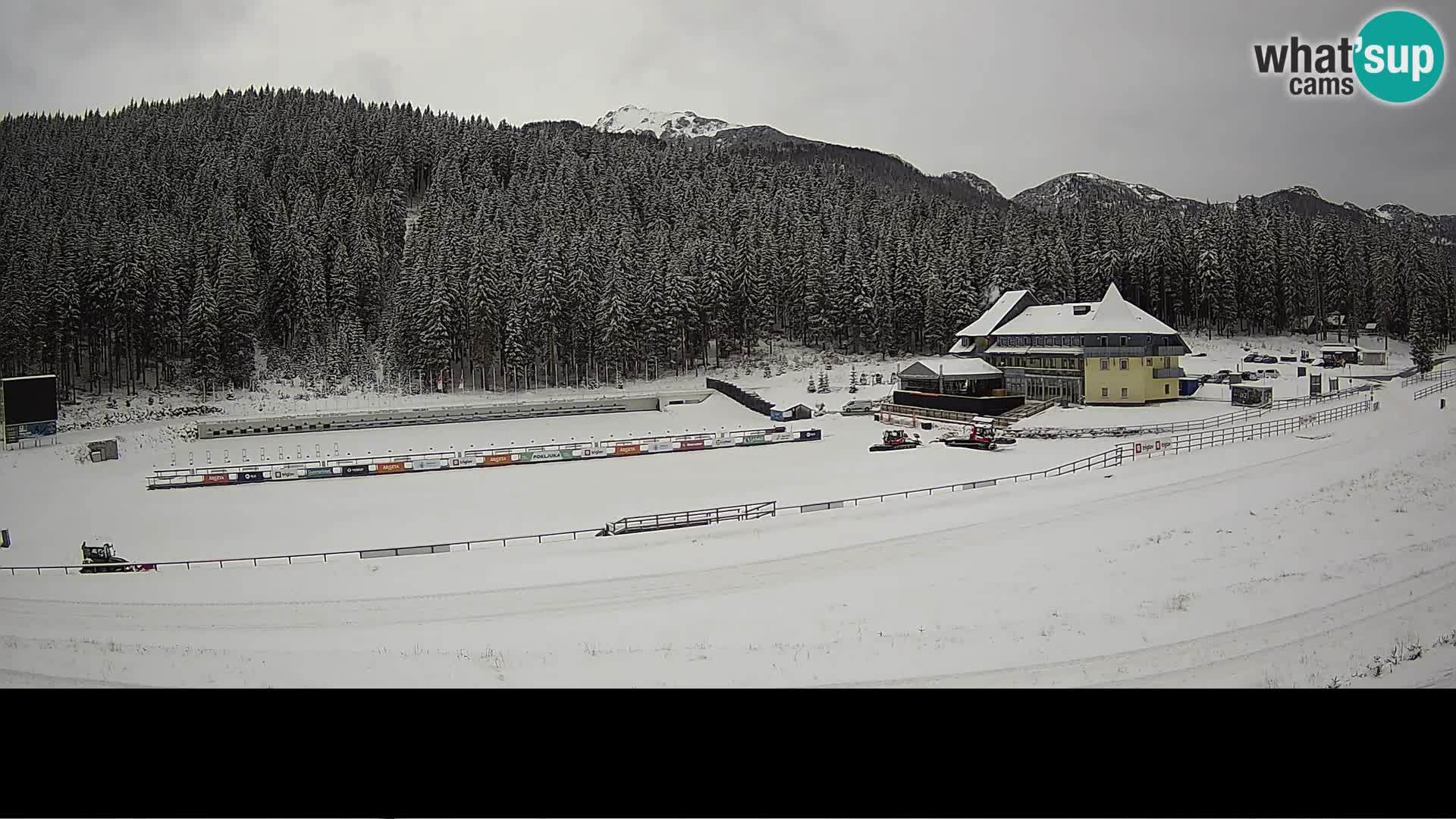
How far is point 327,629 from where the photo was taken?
5.05m

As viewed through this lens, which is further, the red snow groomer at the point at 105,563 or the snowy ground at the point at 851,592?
the red snow groomer at the point at 105,563

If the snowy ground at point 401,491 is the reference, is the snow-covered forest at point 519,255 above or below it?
above

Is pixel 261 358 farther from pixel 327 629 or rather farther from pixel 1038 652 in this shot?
pixel 1038 652

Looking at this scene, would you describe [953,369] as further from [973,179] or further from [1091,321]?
[973,179]

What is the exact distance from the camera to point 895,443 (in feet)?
57.9

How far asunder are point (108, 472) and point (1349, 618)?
16.4m

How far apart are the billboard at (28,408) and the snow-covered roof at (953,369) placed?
1980 cm

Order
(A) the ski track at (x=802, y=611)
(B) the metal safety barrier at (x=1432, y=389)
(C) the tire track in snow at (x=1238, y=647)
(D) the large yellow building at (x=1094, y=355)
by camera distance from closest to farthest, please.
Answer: (C) the tire track in snow at (x=1238, y=647), (A) the ski track at (x=802, y=611), (B) the metal safety barrier at (x=1432, y=389), (D) the large yellow building at (x=1094, y=355)

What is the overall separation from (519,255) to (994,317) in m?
21.6

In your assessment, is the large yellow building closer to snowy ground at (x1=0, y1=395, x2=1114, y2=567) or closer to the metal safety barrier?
snowy ground at (x1=0, y1=395, x2=1114, y2=567)

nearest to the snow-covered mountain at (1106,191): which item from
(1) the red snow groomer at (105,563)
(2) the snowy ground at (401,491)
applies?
(2) the snowy ground at (401,491)

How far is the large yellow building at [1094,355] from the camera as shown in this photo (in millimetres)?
21594

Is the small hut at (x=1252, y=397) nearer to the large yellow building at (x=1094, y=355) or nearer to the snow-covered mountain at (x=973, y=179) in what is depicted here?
the large yellow building at (x=1094, y=355)

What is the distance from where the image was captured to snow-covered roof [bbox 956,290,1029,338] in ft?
85.9
